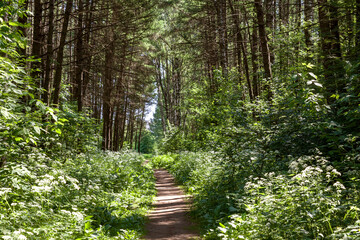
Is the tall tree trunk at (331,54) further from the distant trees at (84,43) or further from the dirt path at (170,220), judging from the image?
the distant trees at (84,43)

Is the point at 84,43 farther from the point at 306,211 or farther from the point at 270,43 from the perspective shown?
the point at 306,211

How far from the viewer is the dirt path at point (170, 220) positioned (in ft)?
19.7

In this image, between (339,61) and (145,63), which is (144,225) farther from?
(145,63)

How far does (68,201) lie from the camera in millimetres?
5953

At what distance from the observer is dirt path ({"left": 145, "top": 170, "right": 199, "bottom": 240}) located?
6.02 metres

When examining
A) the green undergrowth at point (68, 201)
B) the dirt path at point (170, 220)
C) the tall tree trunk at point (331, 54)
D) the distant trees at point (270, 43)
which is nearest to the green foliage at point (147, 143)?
the distant trees at point (270, 43)

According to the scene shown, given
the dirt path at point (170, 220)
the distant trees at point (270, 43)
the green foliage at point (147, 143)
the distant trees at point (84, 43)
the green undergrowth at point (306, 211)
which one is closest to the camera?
the green undergrowth at point (306, 211)

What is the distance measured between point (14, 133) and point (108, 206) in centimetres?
349

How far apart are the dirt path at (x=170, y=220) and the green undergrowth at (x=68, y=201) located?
306 millimetres

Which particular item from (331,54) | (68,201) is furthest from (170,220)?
(331,54)

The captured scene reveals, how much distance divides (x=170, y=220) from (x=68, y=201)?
105 inches

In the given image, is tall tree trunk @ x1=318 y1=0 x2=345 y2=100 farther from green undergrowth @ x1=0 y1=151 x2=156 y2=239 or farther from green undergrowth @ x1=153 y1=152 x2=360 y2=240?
green undergrowth @ x1=0 y1=151 x2=156 y2=239

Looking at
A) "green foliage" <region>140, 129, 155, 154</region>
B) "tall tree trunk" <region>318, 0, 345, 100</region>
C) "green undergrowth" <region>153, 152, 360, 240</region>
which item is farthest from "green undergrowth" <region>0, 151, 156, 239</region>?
"green foliage" <region>140, 129, 155, 154</region>

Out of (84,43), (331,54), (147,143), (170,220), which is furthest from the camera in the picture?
(147,143)
